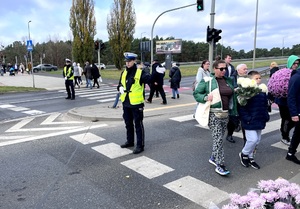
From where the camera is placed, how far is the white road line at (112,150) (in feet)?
17.3

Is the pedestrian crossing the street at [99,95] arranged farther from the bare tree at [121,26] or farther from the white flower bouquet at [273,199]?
the bare tree at [121,26]

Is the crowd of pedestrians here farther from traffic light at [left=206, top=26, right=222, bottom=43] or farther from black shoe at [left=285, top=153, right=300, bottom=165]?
traffic light at [left=206, top=26, right=222, bottom=43]

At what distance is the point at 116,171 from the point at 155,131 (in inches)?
106

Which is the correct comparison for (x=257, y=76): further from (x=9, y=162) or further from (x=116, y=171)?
(x=9, y=162)

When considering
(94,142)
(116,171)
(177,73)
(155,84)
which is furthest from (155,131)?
(177,73)

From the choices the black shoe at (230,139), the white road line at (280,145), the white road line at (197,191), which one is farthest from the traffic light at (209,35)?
the white road line at (197,191)

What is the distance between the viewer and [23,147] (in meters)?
5.89

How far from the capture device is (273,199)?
84.6 inches

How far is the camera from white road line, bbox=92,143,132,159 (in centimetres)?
529

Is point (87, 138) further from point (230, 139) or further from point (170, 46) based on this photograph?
point (170, 46)

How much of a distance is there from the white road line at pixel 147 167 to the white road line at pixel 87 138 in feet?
5.17

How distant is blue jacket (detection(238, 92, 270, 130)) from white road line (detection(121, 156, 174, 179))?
148 centimetres

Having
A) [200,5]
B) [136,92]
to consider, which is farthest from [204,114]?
[200,5]

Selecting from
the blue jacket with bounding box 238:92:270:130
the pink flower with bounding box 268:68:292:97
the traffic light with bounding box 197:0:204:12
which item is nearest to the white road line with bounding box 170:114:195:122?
the pink flower with bounding box 268:68:292:97
